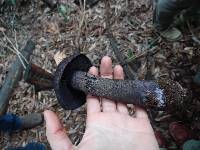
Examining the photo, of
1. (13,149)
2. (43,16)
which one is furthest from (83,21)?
(13,149)

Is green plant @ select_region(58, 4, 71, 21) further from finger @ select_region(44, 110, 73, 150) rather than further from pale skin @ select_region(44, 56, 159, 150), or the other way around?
finger @ select_region(44, 110, 73, 150)

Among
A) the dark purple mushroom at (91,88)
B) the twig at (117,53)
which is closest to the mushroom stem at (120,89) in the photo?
the dark purple mushroom at (91,88)

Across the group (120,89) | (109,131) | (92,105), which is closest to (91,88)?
(92,105)

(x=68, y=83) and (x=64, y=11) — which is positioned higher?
(x=64, y=11)

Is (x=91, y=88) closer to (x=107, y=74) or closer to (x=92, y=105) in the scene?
(x=92, y=105)

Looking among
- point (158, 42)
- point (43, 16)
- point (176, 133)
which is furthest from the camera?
point (43, 16)

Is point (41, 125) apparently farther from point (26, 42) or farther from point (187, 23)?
point (187, 23)
